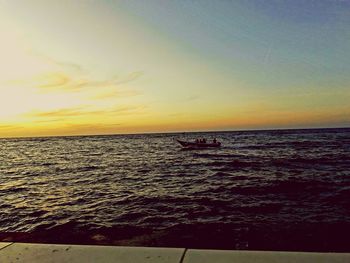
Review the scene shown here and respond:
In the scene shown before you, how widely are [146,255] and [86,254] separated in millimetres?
589

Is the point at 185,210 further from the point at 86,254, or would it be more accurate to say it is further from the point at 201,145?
the point at 201,145

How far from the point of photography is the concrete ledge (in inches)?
106

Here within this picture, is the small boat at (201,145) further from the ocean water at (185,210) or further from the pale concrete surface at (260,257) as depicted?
the pale concrete surface at (260,257)

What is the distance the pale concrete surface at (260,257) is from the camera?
8.68 feet

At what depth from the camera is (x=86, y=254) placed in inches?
119

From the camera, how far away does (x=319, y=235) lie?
7344 millimetres

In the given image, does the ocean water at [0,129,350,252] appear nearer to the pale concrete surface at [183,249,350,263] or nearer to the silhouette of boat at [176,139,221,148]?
the pale concrete surface at [183,249,350,263]

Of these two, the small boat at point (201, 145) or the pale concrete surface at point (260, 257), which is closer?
the pale concrete surface at point (260, 257)

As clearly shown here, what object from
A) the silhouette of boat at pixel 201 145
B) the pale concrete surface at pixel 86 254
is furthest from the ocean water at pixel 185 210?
the silhouette of boat at pixel 201 145

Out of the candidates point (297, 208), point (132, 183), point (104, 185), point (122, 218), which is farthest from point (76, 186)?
point (297, 208)

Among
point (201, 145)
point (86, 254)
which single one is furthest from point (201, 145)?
point (86, 254)

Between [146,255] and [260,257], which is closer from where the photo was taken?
[260,257]

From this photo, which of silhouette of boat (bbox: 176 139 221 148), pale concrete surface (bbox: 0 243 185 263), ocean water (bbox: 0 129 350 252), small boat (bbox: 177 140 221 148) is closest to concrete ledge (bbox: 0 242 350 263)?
pale concrete surface (bbox: 0 243 185 263)

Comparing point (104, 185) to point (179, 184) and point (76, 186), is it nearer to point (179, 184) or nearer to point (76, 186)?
point (76, 186)
